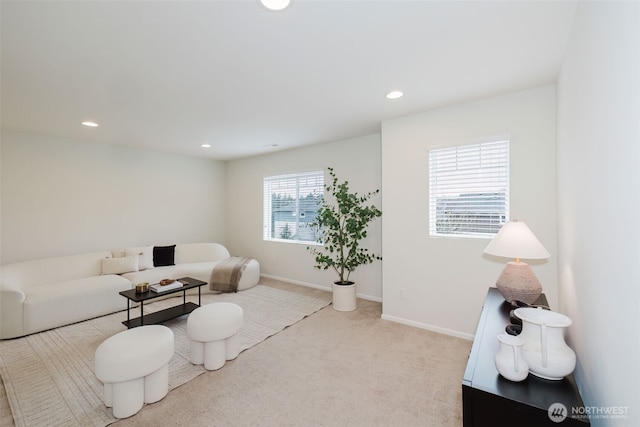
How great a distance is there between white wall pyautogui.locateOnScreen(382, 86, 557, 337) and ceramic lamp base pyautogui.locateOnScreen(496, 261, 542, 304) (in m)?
0.86

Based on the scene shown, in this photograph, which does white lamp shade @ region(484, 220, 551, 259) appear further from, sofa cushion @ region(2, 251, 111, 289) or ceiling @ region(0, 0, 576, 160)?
sofa cushion @ region(2, 251, 111, 289)

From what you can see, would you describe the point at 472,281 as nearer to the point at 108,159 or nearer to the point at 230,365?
the point at 230,365

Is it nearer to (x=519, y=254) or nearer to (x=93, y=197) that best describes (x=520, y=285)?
(x=519, y=254)

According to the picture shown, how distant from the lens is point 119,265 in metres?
4.21

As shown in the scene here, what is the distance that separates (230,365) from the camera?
247cm

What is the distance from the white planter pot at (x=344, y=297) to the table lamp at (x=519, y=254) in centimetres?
209

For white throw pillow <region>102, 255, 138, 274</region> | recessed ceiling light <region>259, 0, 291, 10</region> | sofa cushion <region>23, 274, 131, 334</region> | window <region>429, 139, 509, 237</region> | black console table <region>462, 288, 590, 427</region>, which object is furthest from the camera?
white throw pillow <region>102, 255, 138, 274</region>

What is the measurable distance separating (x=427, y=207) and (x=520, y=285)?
4.49 ft

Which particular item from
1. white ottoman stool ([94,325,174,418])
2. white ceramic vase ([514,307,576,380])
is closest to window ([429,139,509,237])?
white ceramic vase ([514,307,576,380])

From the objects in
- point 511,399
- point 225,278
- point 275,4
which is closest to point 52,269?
point 225,278

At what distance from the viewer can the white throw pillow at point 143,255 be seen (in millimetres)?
4498

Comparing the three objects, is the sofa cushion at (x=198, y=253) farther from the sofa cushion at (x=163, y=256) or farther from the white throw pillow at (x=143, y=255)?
the white throw pillow at (x=143, y=255)

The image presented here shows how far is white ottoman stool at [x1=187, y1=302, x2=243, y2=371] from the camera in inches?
93.5

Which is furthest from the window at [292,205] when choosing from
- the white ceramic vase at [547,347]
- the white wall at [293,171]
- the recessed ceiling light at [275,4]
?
the white ceramic vase at [547,347]
